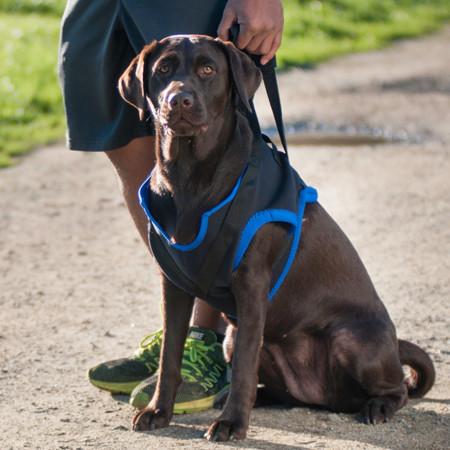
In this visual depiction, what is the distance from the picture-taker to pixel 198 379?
4.31 metres

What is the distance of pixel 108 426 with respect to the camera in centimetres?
402

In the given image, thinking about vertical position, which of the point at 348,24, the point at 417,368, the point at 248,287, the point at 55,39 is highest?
the point at 348,24

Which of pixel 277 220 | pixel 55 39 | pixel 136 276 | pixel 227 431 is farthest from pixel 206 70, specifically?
pixel 55 39

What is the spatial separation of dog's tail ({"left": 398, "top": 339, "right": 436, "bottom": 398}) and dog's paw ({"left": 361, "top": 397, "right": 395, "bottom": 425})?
8.9 inches

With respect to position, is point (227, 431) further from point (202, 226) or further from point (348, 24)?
point (348, 24)

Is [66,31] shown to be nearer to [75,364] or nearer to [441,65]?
[75,364]

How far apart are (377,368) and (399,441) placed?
1.03ft

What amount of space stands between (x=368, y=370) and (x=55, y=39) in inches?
431

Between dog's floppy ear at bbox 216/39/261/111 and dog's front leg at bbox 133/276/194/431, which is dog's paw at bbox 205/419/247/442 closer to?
dog's front leg at bbox 133/276/194/431

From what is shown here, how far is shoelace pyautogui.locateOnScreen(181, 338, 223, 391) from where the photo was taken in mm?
4316

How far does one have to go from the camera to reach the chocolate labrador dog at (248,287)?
3.77 m

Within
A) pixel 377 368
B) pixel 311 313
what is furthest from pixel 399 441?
pixel 311 313

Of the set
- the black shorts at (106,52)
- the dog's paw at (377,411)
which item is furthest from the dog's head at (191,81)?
the dog's paw at (377,411)

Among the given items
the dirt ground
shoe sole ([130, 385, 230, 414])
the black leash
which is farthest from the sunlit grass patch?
shoe sole ([130, 385, 230, 414])
